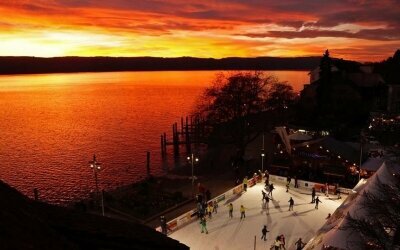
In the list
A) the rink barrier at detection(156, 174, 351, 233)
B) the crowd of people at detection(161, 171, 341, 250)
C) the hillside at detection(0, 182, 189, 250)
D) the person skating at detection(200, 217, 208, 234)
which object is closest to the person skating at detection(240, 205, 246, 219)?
the crowd of people at detection(161, 171, 341, 250)

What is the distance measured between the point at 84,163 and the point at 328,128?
3421 centimetres

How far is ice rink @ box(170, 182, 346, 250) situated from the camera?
20.5 m

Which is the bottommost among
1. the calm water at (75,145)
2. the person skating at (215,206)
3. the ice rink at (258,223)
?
the calm water at (75,145)

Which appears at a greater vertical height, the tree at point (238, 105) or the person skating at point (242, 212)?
the tree at point (238, 105)

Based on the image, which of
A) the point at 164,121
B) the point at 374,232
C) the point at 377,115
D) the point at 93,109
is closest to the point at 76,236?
the point at 374,232

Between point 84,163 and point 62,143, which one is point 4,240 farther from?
point 62,143

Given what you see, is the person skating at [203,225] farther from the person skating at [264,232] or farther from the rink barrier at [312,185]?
the rink barrier at [312,185]

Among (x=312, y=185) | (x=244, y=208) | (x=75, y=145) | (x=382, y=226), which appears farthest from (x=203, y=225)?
(x=75, y=145)

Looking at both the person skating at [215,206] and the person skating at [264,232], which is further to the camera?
the person skating at [215,206]

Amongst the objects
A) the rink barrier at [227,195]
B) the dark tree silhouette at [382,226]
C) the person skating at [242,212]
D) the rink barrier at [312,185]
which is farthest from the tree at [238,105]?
the dark tree silhouette at [382,226]

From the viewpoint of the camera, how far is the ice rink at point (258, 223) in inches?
808

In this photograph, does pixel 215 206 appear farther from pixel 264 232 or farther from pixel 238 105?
pixel 238 105

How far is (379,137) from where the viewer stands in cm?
3966

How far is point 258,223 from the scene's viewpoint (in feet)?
75.4
